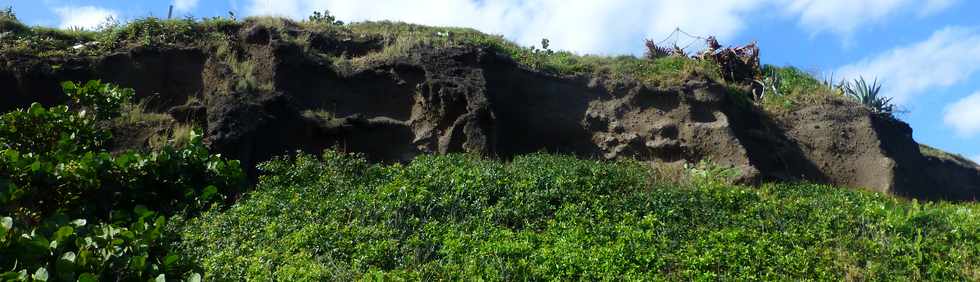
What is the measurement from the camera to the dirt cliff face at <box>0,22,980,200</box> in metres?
13.3

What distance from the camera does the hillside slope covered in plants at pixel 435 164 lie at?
6.72 m

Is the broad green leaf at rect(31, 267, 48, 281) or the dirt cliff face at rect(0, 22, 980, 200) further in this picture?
the dirt cliff face at rect(0, 22, 980, 200)

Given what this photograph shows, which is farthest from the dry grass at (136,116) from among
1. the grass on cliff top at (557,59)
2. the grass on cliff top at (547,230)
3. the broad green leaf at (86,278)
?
the broad green leaf at (86,278)

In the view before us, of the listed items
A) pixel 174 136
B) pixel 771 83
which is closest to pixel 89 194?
pixel 174 136

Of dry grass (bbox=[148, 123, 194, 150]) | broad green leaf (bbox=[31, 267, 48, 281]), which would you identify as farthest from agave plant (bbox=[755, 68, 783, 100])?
broad green leaf (bbox=[31, 267, 48, 281])

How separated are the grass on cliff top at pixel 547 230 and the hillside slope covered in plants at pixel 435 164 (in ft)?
0.11

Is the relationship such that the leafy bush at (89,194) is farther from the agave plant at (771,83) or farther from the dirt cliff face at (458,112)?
the agave plant at (771,83)

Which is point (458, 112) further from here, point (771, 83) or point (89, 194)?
point (89, 194)

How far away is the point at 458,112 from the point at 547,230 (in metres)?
4.09

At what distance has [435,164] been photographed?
11922 mm

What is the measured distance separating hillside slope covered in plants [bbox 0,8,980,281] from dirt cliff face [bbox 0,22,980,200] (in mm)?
35

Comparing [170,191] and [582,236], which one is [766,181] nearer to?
[582,236]

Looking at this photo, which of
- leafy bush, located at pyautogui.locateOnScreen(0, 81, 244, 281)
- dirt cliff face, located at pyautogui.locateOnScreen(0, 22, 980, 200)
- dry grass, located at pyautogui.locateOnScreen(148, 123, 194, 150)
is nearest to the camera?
leafy bush, located at pyautogui.locateOnScreen(0, 81, 244, 281)

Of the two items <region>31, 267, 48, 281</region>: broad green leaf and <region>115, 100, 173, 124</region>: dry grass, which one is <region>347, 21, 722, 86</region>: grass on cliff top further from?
<region>31, 267, 48, 281</region>: broad green leaf
